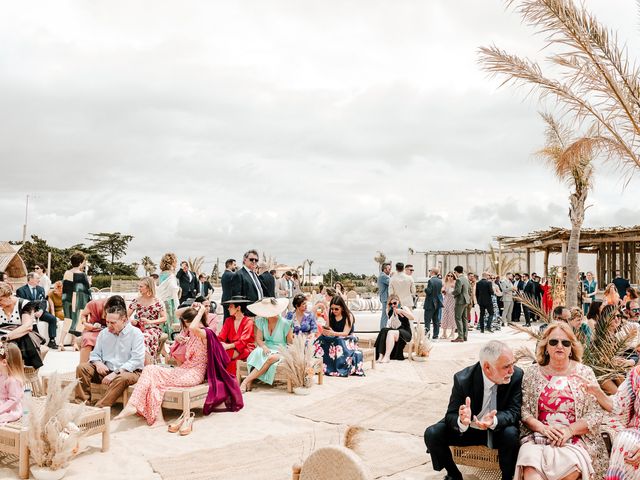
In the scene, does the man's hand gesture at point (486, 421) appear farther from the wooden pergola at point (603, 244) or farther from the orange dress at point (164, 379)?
the wooden pergola at point (603, 244)

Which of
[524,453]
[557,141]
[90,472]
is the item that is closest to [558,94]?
[524,453]

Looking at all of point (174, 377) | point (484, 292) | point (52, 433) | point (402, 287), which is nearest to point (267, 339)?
point (174, 377)

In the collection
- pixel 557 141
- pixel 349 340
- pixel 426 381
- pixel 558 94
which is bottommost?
pixel 426 381

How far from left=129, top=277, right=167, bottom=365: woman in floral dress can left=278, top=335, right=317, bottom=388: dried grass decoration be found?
61.8 inches

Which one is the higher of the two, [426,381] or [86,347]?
[86,347]

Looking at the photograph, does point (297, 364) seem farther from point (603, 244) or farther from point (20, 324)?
point (603, 244)

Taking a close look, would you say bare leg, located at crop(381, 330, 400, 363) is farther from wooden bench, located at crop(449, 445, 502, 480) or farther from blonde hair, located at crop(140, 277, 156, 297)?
wooden bench, located at crop(449, 445, 502, 480)

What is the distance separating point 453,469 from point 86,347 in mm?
4354

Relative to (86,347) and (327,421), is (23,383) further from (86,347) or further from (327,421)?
(327,421)

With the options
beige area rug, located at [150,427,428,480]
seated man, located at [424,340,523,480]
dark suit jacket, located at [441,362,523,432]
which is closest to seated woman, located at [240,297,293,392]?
beige area rug, located at [150,427,428,480]

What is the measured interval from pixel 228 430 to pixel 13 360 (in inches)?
81.1

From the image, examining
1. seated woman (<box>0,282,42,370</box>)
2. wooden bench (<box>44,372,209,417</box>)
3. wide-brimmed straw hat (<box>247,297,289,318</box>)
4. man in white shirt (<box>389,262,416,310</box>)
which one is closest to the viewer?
wooden bench (<box>44,372,209,417</box>)

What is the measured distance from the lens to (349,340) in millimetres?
8602

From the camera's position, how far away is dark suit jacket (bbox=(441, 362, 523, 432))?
3926 millimetres
